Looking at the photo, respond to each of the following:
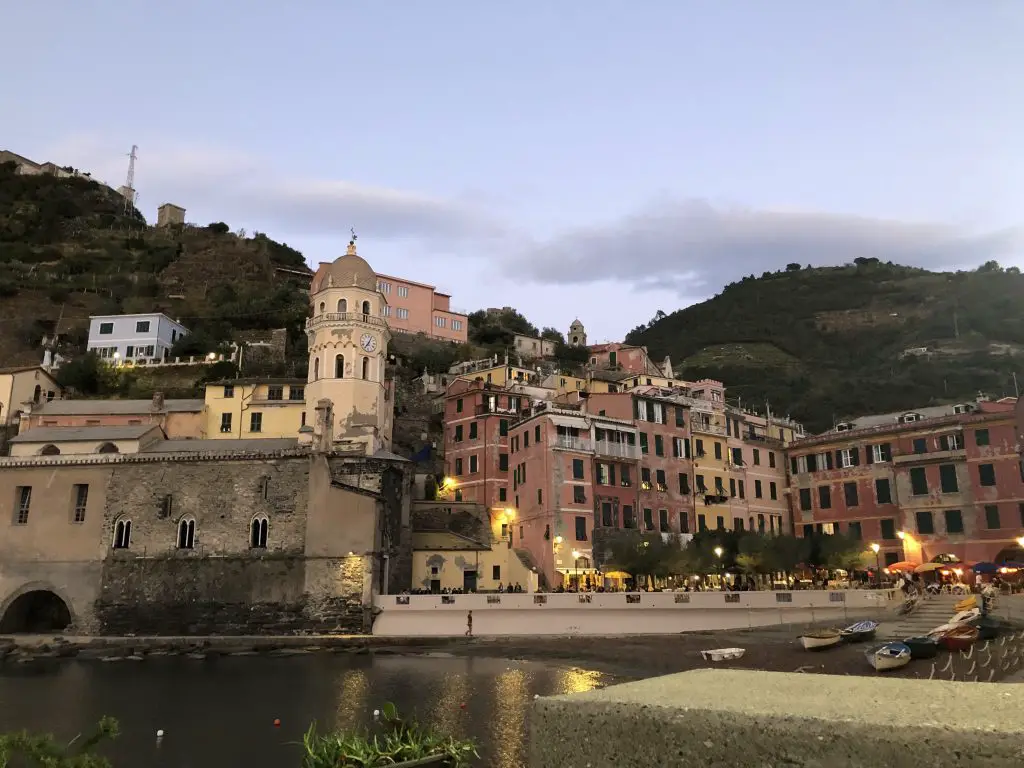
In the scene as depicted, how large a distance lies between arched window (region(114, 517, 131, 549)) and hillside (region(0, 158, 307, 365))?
3293cm

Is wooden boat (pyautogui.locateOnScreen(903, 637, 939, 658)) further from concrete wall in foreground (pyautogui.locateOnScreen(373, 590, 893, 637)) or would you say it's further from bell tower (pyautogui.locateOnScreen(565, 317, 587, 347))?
bell tower (pyautogui.locateOnScreen(565, 317, 587, 347))

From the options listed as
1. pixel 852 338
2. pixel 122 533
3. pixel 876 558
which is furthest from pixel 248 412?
pixel 852 338

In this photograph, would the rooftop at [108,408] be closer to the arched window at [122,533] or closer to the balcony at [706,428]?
the arched window at [122,533]

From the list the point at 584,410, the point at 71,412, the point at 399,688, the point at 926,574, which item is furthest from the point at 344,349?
the point at 926,574

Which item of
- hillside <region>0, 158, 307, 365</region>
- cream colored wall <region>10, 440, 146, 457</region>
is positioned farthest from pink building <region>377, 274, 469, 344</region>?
cream colored wall <region>10, 440, 146, 457</region>

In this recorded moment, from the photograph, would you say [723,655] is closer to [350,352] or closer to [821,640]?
[821,640]

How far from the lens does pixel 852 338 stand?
141250 millimetres

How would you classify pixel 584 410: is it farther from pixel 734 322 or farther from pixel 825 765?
pixel 734 322

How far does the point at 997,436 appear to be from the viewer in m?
49.1

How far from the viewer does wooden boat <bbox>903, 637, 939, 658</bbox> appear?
30.2 m

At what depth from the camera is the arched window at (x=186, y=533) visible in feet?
152

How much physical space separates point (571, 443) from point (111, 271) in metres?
78.7

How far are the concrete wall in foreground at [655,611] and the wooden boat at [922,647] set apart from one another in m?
9.94

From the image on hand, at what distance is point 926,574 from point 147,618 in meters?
49.0
